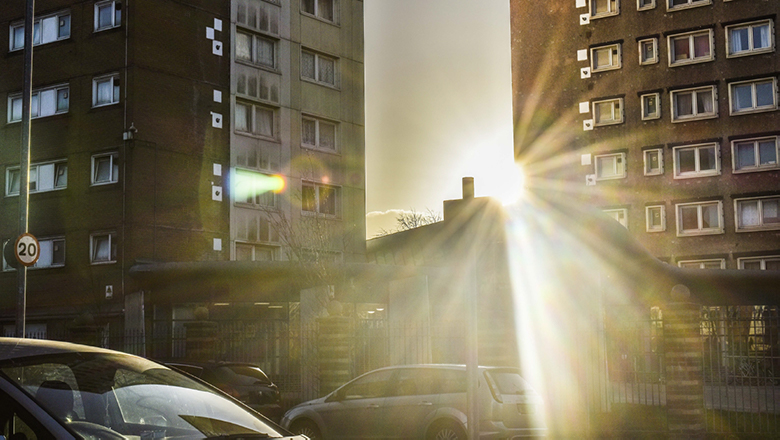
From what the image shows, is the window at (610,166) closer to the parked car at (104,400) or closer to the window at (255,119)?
the window at (255,119)

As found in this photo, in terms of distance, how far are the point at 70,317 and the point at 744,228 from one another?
2978cm

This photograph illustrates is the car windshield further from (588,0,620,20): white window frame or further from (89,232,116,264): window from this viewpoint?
(588,0,620,20): white window frame

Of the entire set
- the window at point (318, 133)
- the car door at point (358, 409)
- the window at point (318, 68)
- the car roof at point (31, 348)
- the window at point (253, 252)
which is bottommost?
the car door at point (358, 409)

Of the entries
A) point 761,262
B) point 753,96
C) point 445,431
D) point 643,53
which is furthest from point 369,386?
point 643,53

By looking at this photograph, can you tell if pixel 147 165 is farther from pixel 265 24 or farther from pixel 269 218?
pixel 265 24

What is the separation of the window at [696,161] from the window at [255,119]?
1995cm

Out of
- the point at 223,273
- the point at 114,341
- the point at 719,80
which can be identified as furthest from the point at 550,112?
the point at 114,341

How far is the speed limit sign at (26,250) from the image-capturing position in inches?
652

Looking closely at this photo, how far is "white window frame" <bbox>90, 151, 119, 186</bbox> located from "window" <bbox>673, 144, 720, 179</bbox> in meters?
26.5

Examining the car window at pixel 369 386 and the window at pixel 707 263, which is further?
the window at pixel 707 263

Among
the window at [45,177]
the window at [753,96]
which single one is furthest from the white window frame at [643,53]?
the window at [45,177]

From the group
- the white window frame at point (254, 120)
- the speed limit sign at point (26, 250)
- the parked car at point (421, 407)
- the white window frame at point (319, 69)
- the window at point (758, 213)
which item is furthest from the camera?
the window at point (758, 213)

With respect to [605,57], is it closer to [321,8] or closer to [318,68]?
[321,8]

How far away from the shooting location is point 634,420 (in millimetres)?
19922
